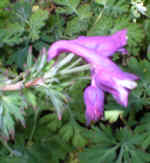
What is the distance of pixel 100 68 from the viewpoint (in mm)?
1189

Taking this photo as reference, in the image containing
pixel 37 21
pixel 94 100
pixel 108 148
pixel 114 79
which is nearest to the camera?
pixel 114 79

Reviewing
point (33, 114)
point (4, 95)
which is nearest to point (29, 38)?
point (33, 114)

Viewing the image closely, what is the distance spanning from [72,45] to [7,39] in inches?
55.3

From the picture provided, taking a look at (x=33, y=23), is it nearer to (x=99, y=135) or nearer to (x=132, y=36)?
(x=132, y=36)

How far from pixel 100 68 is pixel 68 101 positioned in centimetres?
67

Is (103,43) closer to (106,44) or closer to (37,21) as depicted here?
(106,44)

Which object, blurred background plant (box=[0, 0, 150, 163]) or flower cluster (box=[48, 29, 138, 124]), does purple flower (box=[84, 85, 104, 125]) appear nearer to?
flower cluster (box=[48, 29, 138, 124])

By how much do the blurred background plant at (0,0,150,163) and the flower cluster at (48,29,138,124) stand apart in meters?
0.31

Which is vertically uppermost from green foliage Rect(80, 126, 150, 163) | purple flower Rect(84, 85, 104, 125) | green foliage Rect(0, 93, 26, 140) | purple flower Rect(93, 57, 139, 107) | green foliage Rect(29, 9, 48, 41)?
green foliage Rect(29, 9, 48, 41)

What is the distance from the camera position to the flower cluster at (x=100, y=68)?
1125 mm

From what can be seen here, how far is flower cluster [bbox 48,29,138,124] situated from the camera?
1125 mm

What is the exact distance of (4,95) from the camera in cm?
165

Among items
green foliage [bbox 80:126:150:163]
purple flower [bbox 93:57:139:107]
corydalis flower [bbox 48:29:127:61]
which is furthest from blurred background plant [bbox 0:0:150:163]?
purple flower [bbox 93:57:139:107]

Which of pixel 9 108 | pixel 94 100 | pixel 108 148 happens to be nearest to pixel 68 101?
pixel 9 108
